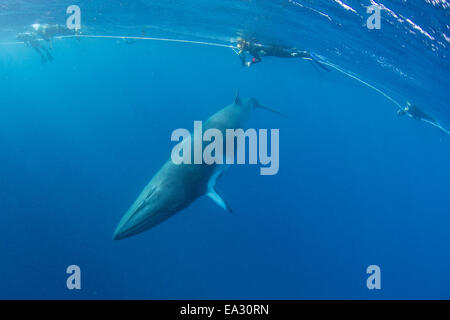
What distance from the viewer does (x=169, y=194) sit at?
6.38 meters

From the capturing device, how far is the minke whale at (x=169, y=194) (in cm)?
589

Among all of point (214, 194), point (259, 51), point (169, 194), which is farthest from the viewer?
point (259, 51)

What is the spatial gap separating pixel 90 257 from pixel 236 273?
→ 10.8 meters

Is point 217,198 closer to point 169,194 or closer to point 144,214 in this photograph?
point 169,194

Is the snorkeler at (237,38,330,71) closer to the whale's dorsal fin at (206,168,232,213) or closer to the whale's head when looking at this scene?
the whale's dorsal fin at (206,168,232,213)

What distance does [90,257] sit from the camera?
872 inches

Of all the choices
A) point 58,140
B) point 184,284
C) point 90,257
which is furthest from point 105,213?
point 58,140

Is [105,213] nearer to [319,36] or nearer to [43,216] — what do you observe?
[43,216]

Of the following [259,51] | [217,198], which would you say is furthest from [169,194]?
[259,51]

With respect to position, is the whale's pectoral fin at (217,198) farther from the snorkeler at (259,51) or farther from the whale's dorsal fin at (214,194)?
the snorkeler at (259,51)

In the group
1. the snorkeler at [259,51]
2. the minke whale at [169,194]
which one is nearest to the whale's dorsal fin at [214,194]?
the minke whale at [169,194]

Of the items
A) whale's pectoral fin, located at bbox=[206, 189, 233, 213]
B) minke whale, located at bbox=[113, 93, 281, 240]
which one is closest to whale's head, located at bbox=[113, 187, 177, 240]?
minke whale, located at bbox=[113, 93, 281, 240]

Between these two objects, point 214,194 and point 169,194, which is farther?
point 214,194

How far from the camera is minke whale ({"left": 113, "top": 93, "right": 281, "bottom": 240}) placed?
232 inches
